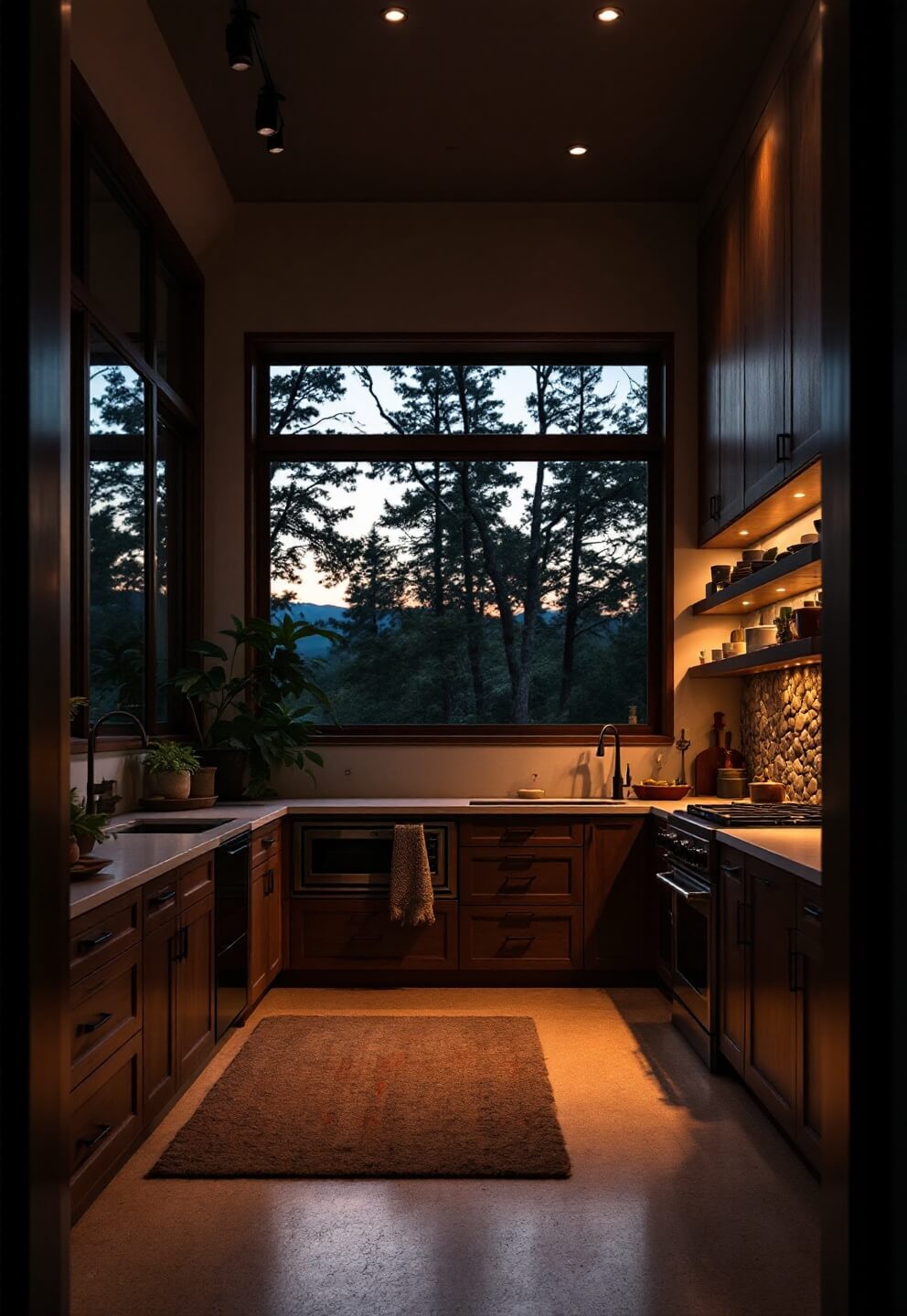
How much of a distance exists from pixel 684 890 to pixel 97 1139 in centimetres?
225

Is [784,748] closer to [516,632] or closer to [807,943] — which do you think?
[516,632]

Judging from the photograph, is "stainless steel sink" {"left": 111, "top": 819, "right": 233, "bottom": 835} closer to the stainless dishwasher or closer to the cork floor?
the stainless dishwasher

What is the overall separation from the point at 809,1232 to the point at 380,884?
2.73m

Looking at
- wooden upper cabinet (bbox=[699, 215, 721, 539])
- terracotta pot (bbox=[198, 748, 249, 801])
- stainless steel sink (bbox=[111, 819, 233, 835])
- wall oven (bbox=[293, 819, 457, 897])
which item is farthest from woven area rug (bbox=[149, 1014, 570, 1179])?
wooden upper cabinet (bbox=[699, 215, 721, 539])

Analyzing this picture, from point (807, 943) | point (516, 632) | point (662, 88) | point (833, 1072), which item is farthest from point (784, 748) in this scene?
point (833, 1072)

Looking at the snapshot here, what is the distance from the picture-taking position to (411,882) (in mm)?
5020

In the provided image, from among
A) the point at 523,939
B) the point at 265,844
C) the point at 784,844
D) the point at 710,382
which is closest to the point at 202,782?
the point at 265,844

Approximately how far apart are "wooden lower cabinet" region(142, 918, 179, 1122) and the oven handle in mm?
1790

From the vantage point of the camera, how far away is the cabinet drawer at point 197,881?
3.52m

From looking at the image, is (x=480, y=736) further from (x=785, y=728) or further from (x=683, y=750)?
(x=785, y=728)

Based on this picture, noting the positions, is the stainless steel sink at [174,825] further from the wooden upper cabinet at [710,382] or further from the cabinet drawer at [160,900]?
the wooden upper cabinet at [710,382]

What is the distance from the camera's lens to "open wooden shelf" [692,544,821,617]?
3723mm

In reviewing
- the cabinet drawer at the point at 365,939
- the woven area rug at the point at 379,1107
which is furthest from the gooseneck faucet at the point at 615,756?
the woven area rug at the point at 379,1107

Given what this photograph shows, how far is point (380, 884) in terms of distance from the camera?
201 inches
